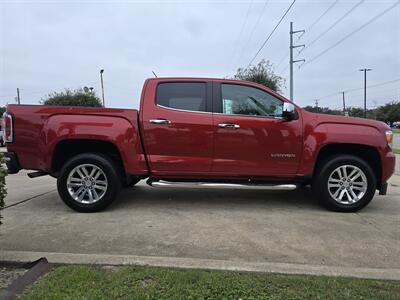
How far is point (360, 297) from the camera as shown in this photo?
3.10m

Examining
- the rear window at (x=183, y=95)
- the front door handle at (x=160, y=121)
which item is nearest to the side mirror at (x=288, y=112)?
the rear window at (x=183, y=95)

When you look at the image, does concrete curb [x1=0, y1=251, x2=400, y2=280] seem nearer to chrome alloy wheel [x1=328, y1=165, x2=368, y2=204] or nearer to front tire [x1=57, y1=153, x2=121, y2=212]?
front tire [x1=57, y1=153, x2=121, y2=212]

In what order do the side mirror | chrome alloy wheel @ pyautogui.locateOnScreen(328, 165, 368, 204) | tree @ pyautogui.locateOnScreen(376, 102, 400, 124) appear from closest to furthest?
the side mirror → chrome alloy wheel @ pyautogui.locateOnScreen(328, 165, 368, 204) → tree @ pyautogui.locateOnScreen(376, 102, 400, 124)

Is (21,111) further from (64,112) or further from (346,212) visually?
(346,212)

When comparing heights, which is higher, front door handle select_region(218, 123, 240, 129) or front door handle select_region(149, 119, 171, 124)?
front door handle select_region(149, 119, 171, 124)

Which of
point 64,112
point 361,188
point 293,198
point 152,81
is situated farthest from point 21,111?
point 361,188

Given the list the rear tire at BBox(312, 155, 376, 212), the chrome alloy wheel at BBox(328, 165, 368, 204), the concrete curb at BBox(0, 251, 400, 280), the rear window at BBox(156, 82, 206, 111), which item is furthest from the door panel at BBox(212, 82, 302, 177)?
the concrete curb at BBox(0, 251, 400, 280)

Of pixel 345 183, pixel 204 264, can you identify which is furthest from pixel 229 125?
pixel 204 264

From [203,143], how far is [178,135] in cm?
37

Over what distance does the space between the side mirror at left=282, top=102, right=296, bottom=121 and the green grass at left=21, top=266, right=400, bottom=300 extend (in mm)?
2788

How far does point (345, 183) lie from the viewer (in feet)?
19.5

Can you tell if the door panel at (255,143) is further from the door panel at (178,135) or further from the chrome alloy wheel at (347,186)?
the chrome alloy wheel at (347,186)

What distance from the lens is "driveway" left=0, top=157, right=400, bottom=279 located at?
4.12 metres

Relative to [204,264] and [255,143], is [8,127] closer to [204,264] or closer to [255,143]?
[255,143]
